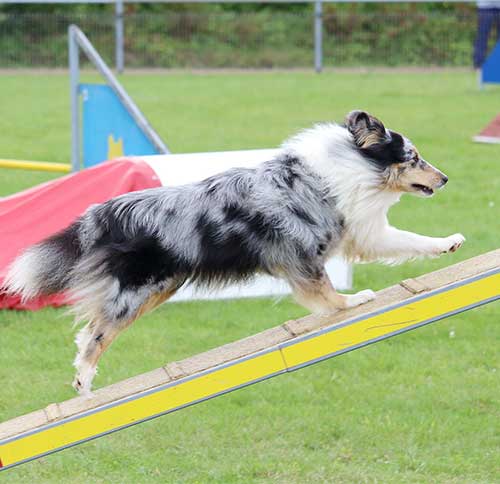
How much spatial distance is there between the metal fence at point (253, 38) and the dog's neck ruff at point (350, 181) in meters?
19.4

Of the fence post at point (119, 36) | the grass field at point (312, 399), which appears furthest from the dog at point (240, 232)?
the fence post at point (119, 36)

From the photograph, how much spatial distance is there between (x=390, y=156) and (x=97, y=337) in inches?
58.5

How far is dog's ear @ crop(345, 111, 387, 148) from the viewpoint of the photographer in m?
4.47

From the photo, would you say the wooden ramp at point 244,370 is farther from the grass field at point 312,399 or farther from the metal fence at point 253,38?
the metal fence at point 253,38

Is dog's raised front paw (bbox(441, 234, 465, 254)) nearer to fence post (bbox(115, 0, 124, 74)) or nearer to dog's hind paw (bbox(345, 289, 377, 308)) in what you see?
dog's hind paw (bbox(345, 289, 377, 308))

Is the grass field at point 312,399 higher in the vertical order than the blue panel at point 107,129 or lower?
lower

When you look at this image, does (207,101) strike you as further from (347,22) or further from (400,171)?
(400,171)

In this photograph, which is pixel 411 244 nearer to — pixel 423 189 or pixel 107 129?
pixel 423 189

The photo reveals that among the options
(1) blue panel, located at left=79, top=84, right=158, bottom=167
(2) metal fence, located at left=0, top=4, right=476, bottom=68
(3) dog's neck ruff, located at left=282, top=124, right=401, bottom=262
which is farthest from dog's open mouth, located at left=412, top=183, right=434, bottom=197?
(2) metal fence, located at left=0, top=4, right=476, bottom=68

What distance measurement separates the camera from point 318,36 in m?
23.4

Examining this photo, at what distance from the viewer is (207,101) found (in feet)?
55.6

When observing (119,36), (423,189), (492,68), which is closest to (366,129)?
(423,189)

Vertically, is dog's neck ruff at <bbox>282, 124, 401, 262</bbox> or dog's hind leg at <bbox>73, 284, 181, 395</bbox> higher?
dog's neck ruff at <bbox>282, 124, 401, 262</bbox>

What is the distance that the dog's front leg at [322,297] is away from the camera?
448 centimetres
